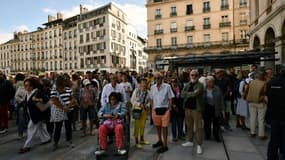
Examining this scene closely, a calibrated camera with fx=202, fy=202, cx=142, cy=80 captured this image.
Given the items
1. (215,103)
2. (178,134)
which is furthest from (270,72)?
(178,134)

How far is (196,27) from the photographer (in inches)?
1597

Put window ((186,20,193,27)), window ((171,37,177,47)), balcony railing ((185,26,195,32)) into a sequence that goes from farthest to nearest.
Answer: window ((171,37,177,47)) < window ((186,20,193,27)) < balcony railing ((185,26,195,32))

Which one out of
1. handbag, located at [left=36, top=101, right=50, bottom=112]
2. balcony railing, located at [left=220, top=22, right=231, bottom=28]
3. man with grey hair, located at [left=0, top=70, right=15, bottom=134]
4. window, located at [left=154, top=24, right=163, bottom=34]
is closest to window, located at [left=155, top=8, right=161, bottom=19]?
window, located at [left=154, top=24, right=163, bottom=34]

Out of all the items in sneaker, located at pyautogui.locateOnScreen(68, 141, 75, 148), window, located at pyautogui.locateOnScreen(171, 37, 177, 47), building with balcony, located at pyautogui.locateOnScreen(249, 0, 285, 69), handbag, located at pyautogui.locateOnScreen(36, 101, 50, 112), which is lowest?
sneaker, located at pyautogui.locateOnScreen(68, 141, 75, 148)

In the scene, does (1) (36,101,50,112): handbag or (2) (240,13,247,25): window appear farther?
(2) (240,13,247,25): window

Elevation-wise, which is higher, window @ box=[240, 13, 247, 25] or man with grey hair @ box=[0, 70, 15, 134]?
window @ box=[240, 13, 247, 25]

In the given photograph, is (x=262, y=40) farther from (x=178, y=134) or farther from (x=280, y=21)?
(x=178, y=134)

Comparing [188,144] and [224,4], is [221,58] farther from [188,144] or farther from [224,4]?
[224,4]

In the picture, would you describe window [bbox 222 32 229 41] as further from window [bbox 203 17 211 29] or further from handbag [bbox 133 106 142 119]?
handbag [bbox 133 106 142 119]

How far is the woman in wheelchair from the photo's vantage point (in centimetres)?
449

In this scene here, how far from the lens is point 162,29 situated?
141 feet

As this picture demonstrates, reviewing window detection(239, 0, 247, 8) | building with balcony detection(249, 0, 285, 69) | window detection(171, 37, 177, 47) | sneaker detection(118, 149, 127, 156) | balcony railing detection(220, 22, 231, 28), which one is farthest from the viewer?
window detection(171, 37, 177, 47)

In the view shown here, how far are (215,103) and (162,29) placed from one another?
39.2 metres

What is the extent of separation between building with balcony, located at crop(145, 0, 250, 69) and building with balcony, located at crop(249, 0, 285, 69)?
→ 18355mm
